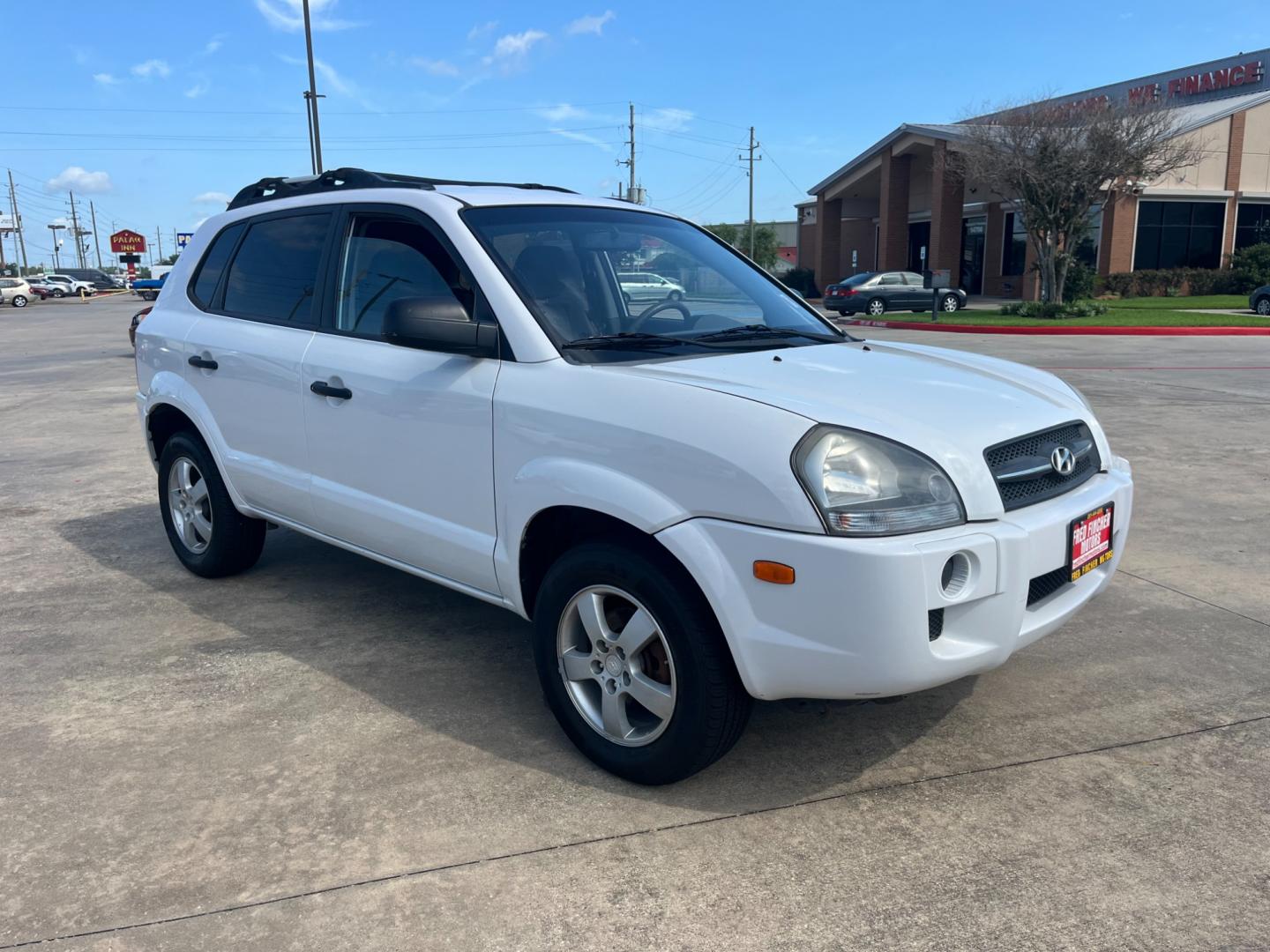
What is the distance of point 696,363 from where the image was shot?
3301 millimetres

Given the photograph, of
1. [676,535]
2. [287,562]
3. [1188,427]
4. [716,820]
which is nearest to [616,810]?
[716,820]

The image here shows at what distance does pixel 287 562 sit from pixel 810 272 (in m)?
46.4

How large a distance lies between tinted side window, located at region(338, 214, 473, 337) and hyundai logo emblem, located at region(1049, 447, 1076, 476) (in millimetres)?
1968

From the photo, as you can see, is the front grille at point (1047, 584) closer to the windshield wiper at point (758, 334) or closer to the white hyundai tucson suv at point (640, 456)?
the white hyundai tucson suv at point (640, 456)

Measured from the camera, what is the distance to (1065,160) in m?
26.5

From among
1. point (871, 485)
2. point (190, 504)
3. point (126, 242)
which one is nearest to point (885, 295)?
point (190, 504)

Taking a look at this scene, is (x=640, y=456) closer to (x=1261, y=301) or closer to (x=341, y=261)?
(x=341, y=261)

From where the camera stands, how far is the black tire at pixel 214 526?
495cm

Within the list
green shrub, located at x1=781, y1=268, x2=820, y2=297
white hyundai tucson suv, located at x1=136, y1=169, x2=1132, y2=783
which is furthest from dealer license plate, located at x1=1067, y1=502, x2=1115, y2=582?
green shrub, located at x1=781, y1=268, x2=820, y2=297

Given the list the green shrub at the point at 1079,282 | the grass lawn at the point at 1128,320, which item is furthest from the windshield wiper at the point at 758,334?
the green shrub at the point at 1079,282

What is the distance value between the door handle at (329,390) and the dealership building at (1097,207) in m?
29.5

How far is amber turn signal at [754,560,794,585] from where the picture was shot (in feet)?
8.81

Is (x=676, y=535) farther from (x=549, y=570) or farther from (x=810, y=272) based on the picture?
(x=810, y=272)

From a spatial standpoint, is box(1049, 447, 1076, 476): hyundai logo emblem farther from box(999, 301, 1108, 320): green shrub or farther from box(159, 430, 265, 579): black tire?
box(999, 301, 1108, 320): green shrub
